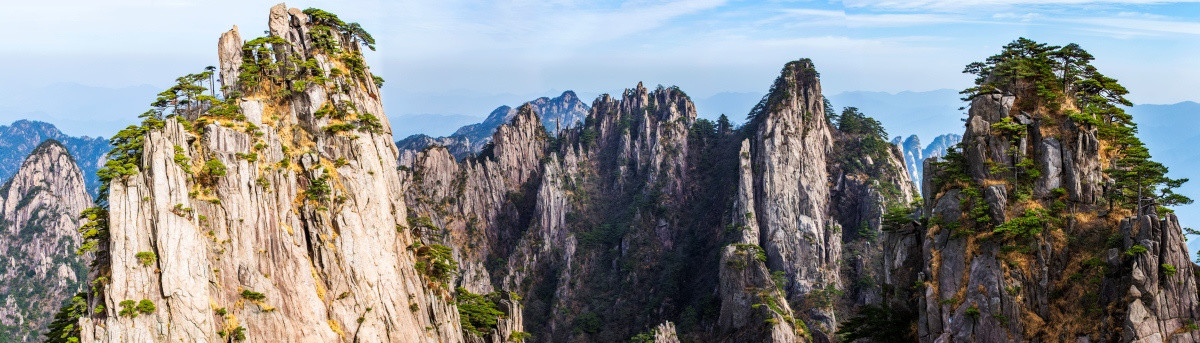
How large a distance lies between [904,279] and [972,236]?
241 inches

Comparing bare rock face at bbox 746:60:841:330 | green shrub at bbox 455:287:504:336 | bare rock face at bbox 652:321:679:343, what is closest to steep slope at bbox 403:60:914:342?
bare rock face at bbox 746:60:841:330

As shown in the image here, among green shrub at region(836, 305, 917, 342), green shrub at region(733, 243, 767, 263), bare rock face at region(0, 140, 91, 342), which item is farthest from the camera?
bare rock face at region(0, 140, 91, 342)

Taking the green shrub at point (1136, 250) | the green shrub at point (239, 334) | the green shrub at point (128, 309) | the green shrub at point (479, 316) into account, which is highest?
the green shrub at point (128, 309)

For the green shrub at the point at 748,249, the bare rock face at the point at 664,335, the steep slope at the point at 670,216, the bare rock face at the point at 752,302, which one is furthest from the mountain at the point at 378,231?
the steep slope at the point at 670,216

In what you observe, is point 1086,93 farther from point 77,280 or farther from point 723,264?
point 77,280

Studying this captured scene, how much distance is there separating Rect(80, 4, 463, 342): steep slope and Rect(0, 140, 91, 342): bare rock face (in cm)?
12023

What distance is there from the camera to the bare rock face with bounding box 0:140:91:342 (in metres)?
150

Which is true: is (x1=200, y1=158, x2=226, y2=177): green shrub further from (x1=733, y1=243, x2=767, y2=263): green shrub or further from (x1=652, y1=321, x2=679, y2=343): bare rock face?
(x1=733, y1=243, x2=767, y2=263): green shrub

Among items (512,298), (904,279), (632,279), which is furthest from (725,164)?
(904,279)

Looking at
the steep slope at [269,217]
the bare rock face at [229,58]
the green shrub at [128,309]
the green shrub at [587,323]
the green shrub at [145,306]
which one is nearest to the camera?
the green shrub at [128,309]

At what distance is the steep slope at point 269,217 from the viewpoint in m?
41.8

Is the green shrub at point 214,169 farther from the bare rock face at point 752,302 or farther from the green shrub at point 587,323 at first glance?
the green shrub at point 587,323

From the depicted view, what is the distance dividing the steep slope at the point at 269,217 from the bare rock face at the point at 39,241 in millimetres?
120227

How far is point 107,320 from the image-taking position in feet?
132
